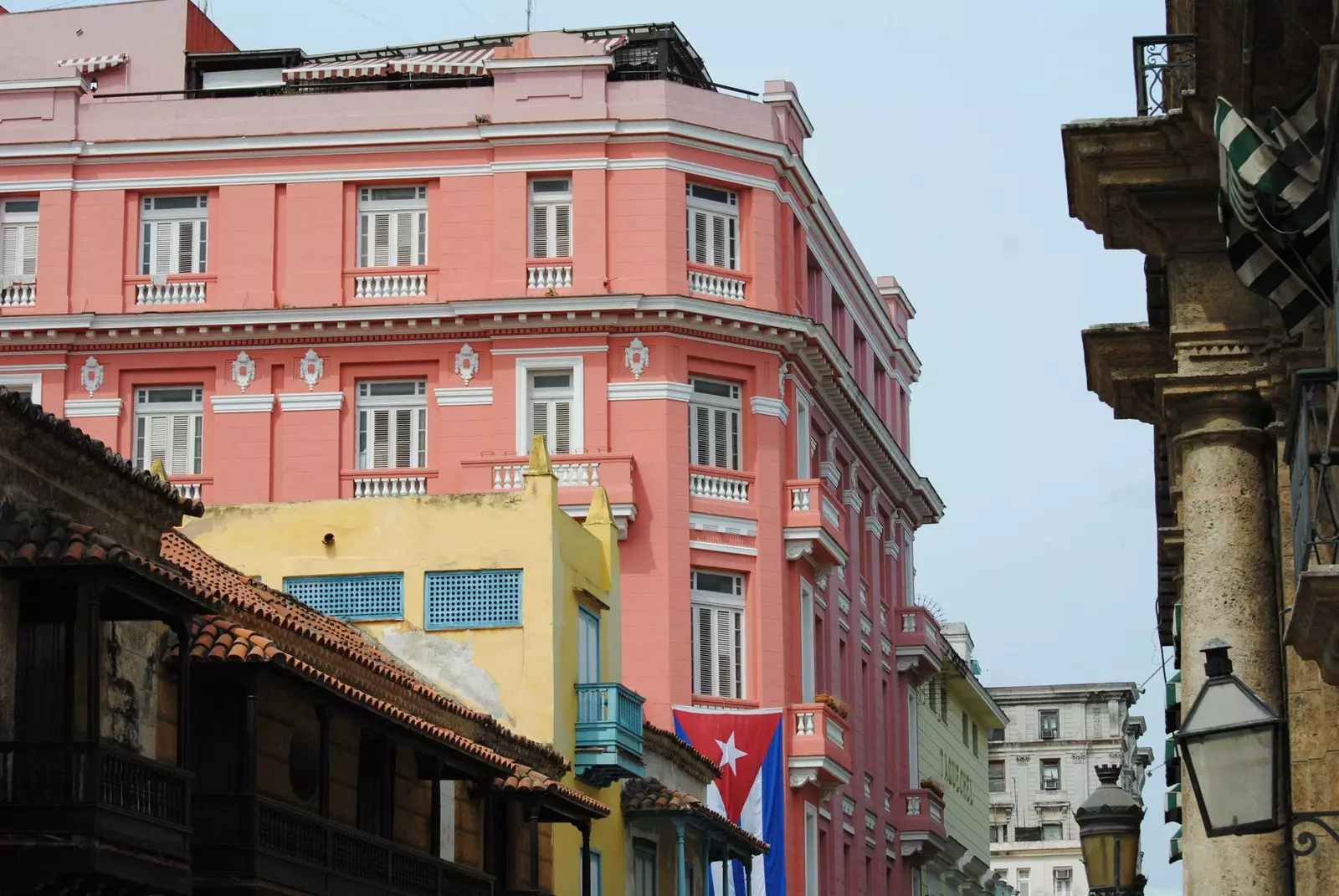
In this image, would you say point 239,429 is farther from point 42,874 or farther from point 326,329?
point 42,874

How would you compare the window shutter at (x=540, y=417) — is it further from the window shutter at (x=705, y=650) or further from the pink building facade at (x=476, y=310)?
the window shutter at (x=705, y=650)

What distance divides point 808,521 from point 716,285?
4.68m

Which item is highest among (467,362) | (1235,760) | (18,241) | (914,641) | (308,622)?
(18,241)

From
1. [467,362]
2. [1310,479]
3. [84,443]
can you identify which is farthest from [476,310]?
[1310,479]

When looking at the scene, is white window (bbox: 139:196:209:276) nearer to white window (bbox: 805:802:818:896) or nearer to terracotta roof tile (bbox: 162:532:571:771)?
terracotta roof tile (bbox: 162:532:571:771)

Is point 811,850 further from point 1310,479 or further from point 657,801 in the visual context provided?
point 1310,479

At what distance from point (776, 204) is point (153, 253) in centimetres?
1167

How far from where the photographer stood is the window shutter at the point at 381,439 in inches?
1781

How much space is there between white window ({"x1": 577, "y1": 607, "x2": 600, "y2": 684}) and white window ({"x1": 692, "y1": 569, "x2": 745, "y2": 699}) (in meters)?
8.01

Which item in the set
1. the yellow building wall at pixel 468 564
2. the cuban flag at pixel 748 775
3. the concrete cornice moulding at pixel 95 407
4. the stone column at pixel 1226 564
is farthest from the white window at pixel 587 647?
the stone column at pixel 1226 564

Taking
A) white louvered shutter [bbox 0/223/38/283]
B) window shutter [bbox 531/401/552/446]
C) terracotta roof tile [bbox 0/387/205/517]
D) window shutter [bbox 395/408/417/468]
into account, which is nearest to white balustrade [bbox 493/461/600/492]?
window shutter [bbox 531/401/552/446]

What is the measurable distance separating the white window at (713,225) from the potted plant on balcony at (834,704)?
822 cm

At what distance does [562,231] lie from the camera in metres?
45.8

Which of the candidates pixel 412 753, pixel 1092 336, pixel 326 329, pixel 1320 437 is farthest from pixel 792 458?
pixel 1320 437
